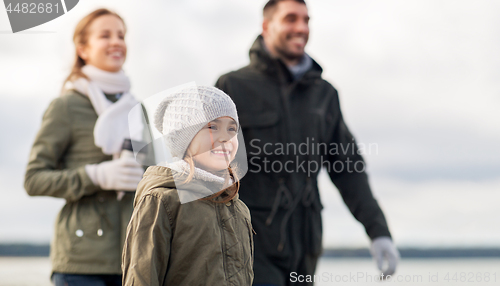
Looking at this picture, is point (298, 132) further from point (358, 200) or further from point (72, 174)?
point (72, 174)

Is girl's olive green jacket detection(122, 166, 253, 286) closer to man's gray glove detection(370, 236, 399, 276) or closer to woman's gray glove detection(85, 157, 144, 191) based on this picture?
woman's gray glove detection(85, 157, 144, 191)

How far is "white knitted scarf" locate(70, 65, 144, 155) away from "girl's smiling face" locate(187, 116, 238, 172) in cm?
102

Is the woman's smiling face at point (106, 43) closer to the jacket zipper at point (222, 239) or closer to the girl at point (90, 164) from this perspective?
the girl at point (90, 164)

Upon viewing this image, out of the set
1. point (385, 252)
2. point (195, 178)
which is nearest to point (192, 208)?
point (195, 178)

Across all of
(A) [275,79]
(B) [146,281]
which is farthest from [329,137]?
(B) [146,281]

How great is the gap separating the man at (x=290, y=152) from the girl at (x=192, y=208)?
111cm

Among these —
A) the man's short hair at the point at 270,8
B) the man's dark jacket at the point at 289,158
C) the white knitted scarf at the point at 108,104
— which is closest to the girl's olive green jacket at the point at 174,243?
the white knitted scarf at the point at 108,104

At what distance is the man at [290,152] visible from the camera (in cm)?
279

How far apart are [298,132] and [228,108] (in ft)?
4.34

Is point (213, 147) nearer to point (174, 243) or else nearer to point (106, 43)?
point (174, 243)

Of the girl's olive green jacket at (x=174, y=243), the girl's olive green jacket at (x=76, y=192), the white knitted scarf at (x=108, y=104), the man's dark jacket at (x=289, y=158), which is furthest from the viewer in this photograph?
the man's dark jacket at (x=289, y=158)

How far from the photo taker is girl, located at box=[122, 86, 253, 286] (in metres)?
1.51

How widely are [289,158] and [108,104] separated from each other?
3.21 feet

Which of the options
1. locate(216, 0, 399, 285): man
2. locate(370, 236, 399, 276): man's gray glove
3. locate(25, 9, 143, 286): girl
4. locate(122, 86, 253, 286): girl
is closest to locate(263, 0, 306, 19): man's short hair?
locate(216, 0, 399, 285): man
